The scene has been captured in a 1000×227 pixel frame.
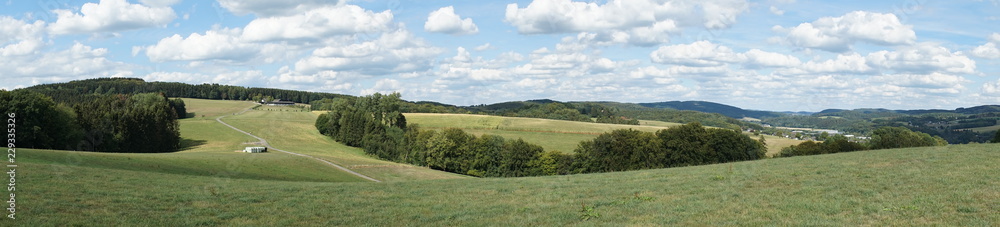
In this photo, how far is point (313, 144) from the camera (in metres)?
100

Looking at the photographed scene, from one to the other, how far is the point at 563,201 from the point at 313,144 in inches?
3465

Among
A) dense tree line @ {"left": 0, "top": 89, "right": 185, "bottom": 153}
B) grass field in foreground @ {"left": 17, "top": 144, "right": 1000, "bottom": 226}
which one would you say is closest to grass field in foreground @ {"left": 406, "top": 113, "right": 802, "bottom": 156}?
dense tree line @ {"left": 0, "top": 89, "right": 185, "bottom": 153}

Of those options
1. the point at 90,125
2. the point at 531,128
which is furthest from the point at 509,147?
the point at 90,125

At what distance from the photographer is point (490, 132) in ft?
405

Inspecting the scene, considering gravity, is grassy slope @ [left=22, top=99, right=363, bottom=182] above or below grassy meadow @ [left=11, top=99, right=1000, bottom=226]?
below

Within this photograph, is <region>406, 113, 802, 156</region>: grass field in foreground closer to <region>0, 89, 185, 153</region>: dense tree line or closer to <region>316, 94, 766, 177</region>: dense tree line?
<region>316, 94, 766, 177</region>: dense tree line

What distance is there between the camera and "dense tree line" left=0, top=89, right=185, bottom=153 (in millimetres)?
63750

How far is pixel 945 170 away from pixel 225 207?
29.5 meters

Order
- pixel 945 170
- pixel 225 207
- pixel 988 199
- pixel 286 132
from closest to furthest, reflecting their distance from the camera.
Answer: pixel 988 199 < pixel 225 207 < pixel 945 170 < pixel 286 132

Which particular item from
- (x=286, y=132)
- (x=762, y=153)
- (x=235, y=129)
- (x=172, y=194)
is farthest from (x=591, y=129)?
(x=172, y=194)

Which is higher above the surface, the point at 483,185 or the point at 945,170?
the point at 945,170

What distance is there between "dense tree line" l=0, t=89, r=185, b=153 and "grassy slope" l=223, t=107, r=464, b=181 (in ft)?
57.6

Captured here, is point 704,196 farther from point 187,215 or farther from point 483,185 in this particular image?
point 187,215

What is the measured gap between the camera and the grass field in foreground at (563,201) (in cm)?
1492
